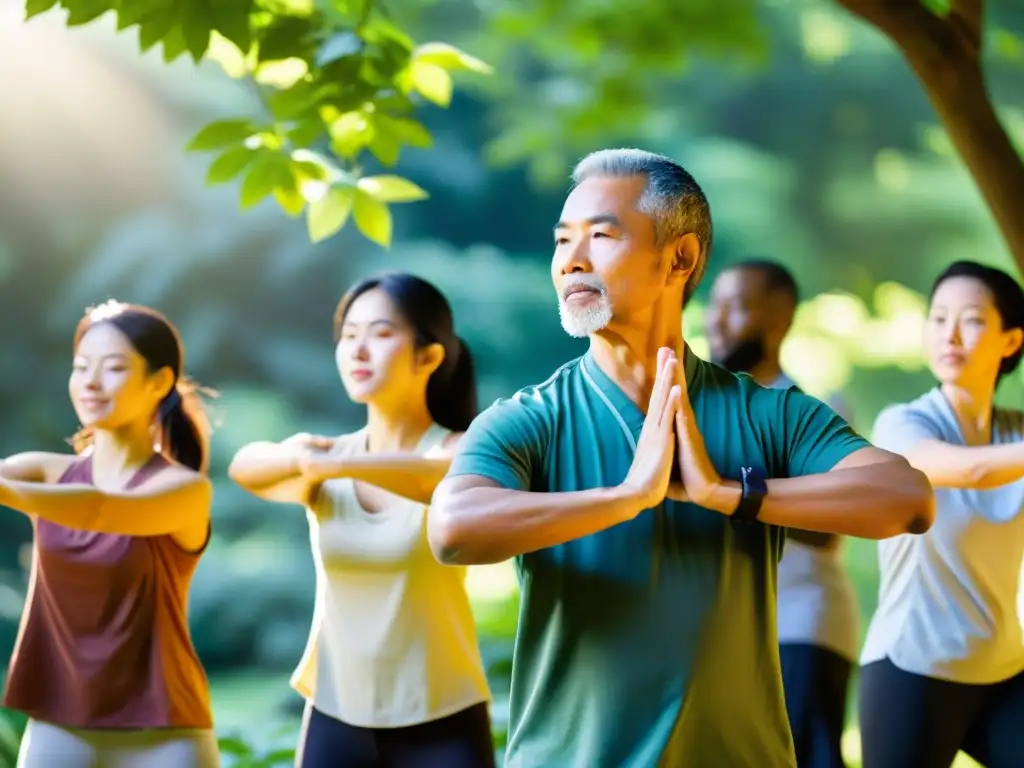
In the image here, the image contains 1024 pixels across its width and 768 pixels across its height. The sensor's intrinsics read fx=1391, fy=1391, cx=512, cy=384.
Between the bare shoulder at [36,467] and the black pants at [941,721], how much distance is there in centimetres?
168

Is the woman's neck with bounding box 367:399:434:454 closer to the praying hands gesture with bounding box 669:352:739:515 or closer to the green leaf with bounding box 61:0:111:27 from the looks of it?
the green leaf with bounding box 61:0:111:27

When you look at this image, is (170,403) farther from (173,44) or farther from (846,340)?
(846,340)

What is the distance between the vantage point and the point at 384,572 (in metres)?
2.61

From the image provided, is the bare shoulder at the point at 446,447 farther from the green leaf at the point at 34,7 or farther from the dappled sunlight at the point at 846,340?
the dappled sunlight at the point at 846,340

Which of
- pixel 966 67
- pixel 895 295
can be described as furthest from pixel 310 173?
pixel 895 295

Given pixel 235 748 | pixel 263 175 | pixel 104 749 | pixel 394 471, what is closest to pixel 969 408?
pixel 394 471

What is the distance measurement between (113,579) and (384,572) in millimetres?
514

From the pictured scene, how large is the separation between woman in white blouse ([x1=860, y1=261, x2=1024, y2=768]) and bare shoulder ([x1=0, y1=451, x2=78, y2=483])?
1616mm

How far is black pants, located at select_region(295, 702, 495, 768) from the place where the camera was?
2.53 meters

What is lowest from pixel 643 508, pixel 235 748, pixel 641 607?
pixel 235 748

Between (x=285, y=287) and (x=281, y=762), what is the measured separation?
2.16 metres

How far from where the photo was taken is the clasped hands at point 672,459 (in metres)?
1.54

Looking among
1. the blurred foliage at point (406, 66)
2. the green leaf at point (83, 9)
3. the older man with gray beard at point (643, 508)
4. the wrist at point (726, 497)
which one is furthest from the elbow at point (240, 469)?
the wrist at point (726, 497)

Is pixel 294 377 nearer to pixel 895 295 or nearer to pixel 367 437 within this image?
pixel 895 295
